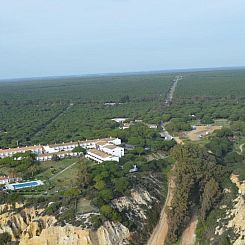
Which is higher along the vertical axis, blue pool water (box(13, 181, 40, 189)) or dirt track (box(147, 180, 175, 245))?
blue pool water (box(13, 181, 40, 189))

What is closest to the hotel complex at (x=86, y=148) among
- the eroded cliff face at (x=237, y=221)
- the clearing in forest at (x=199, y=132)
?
the clearing in forest at (x=199, y=132)

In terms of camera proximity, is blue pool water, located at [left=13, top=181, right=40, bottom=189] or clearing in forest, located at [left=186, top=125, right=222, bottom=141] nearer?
blue pool water, located at [left=13, top=181, right=40, bottom=189]

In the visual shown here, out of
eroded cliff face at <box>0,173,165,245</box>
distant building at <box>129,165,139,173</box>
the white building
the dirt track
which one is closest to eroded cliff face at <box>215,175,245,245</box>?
the dirt track

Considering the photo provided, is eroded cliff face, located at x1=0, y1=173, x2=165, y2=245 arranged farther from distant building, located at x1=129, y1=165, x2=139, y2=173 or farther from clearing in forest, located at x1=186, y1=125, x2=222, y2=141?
clearing in forest, located at x1=186, y1=125, x2=222, y2=141

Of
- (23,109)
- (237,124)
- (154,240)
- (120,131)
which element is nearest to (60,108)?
(23,109)

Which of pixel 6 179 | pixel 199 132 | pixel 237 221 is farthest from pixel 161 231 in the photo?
pixel 199 132

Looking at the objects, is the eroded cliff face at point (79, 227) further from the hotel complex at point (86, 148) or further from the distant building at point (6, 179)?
the hotel complex at point (86, 148)

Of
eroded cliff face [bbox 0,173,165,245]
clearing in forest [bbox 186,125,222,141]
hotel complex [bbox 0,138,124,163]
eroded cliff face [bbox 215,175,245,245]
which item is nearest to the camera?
eroded cliff face [bbox 215,175,245,245]

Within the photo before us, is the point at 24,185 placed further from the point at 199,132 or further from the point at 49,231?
the point at 199,132
